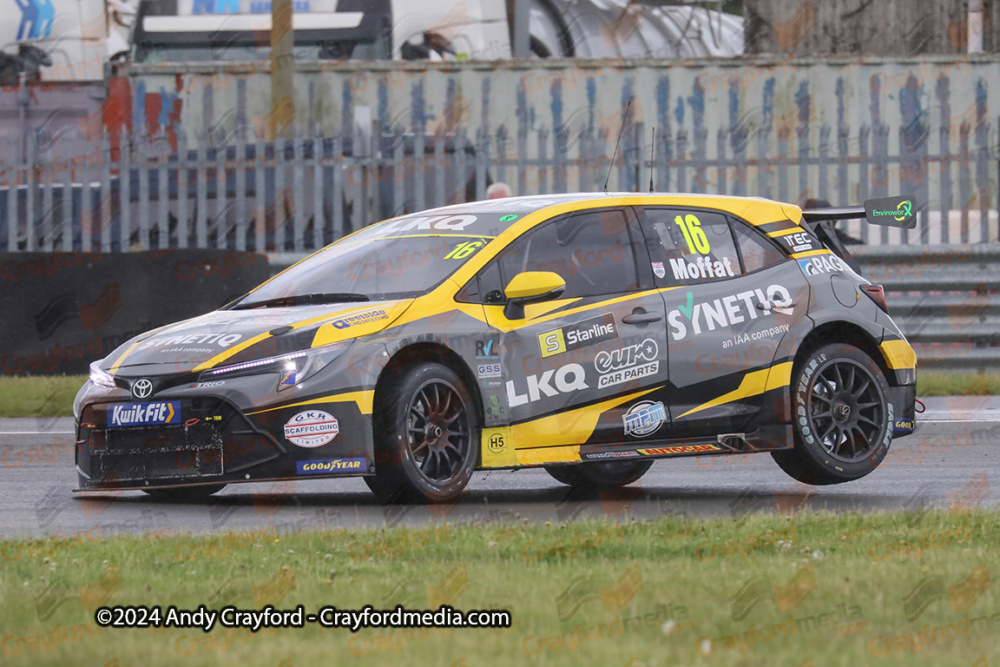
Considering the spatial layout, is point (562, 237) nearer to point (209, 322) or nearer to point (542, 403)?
point (542, 403)

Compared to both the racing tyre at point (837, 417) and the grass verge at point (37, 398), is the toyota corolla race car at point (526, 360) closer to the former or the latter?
the racing tyre at point (837, 417)

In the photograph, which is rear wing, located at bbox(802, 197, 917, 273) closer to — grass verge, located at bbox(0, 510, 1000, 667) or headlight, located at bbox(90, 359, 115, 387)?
grass verge, located at bbox(0, 510, 1000, 667)

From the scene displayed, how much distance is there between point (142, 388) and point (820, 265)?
3691 mm

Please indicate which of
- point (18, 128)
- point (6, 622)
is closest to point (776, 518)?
point (6, 622)

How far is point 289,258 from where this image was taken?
1583 cm

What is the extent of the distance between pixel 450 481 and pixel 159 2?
14.6 metres

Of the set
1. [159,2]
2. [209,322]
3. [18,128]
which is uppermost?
[159,2]

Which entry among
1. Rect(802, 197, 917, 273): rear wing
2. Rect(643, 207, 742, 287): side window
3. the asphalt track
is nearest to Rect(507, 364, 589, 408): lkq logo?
the asphalt track

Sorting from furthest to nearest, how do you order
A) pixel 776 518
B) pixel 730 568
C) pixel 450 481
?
pixel 450 481 → pixel 776 518 → pixel 730 568

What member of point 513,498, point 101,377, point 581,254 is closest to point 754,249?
point 581,254

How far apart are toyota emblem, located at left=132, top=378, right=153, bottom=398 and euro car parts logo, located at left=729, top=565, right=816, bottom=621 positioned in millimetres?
3405

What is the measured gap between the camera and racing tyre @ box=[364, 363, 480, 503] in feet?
24.5

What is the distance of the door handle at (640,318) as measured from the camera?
8133 millimetres

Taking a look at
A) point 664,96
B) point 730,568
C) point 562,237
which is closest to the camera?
point 730,568
